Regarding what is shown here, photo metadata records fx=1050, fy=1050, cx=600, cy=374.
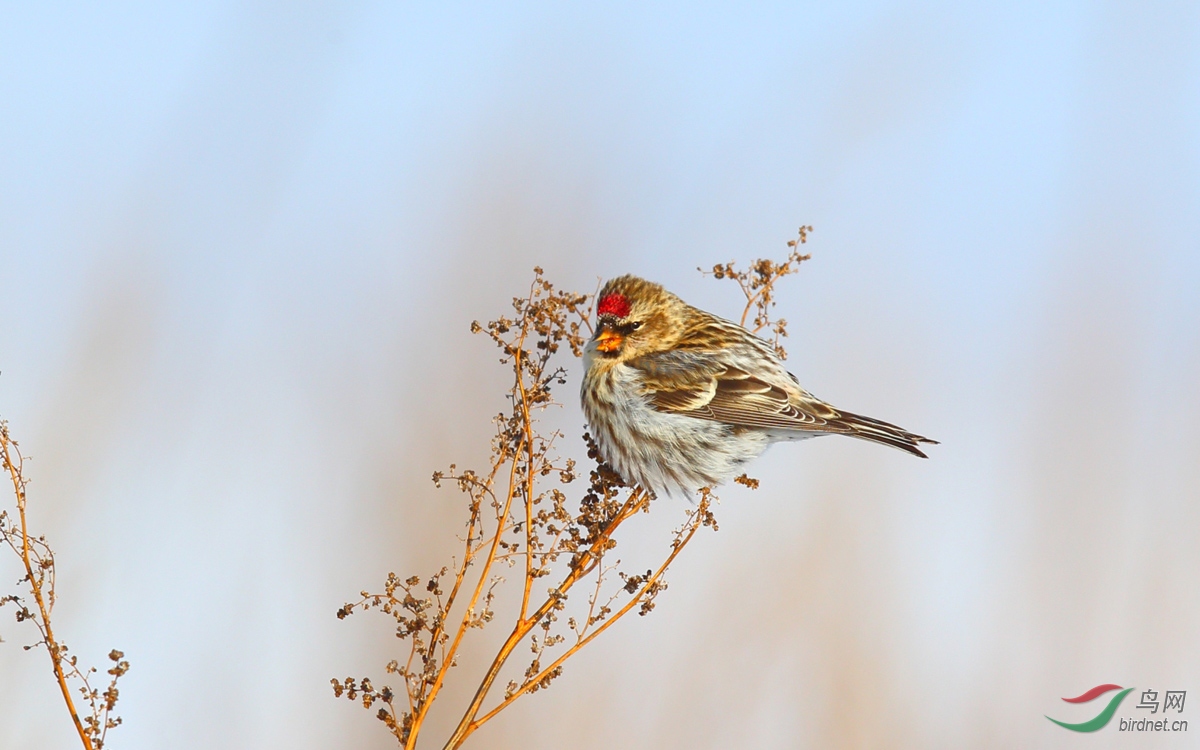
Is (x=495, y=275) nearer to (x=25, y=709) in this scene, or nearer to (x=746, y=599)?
(x=746, y=599)

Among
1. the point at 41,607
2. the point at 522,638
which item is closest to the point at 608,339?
the point at 522,638

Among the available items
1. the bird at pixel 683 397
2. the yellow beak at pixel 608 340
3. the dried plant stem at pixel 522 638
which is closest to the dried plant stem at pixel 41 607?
the dried plant stem at pixel 522 638

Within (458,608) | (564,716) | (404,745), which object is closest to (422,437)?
(458,608)

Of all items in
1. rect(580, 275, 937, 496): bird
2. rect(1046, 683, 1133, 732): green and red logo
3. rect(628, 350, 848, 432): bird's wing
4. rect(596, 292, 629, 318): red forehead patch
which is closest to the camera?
rect(580, 275, 937, 496): bird

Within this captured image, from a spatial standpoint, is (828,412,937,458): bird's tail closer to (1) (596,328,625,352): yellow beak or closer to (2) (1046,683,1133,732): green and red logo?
(1) (596,328,625,352): yellow beak

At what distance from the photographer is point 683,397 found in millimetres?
3688

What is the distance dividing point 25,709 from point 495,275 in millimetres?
2512

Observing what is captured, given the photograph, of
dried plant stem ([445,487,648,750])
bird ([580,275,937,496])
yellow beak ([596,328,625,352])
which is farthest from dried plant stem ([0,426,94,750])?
yellow beak ([596,328,625,352])

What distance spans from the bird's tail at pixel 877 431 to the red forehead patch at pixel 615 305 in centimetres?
83

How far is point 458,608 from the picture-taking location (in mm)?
4016

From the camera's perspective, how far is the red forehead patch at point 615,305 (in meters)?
3.72

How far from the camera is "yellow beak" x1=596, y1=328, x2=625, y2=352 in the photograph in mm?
3742

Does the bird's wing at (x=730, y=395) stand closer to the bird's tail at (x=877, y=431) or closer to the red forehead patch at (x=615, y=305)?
the bird's tail at (x=877, y=431)

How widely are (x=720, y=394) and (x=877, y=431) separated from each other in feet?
1.94
